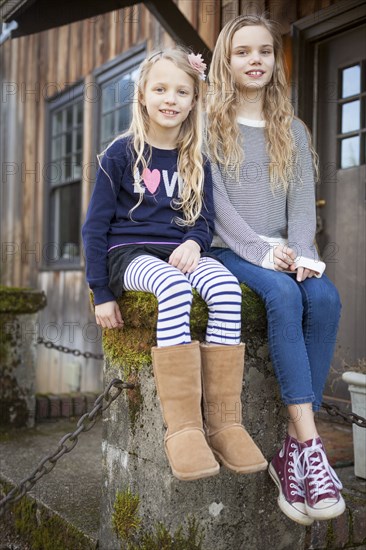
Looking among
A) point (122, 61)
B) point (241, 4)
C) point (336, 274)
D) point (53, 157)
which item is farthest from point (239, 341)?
point (53, 157)

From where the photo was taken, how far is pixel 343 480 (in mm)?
3023

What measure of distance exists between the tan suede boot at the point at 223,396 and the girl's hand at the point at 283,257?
38cm

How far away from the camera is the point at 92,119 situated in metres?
6.90

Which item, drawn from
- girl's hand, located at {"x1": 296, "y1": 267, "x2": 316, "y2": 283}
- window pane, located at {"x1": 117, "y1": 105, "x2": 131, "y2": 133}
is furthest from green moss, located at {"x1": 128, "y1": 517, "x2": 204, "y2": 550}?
window pane, located at {"x1": 117, "y1": 105, "x2": 131, "y2": 133}

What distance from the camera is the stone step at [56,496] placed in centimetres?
262

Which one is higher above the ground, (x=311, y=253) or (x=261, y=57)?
(x=261, y=57)

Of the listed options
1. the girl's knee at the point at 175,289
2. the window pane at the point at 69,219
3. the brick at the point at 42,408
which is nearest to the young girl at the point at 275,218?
the girl's knee at the point at 175,289

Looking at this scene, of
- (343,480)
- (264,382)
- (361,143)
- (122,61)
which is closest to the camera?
(264,382)

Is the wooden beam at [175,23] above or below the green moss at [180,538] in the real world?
above

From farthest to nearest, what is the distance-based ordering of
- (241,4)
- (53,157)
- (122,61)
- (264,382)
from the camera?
(53,157) → (122,61) → (241,4) → (264,382)

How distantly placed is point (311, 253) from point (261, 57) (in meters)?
0.79

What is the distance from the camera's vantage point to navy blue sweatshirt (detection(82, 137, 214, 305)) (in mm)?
2322

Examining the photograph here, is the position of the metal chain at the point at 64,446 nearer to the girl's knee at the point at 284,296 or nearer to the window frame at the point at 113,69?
the girl's knee at the point at 284,296

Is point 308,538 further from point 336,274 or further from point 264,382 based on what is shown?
point 336,274
